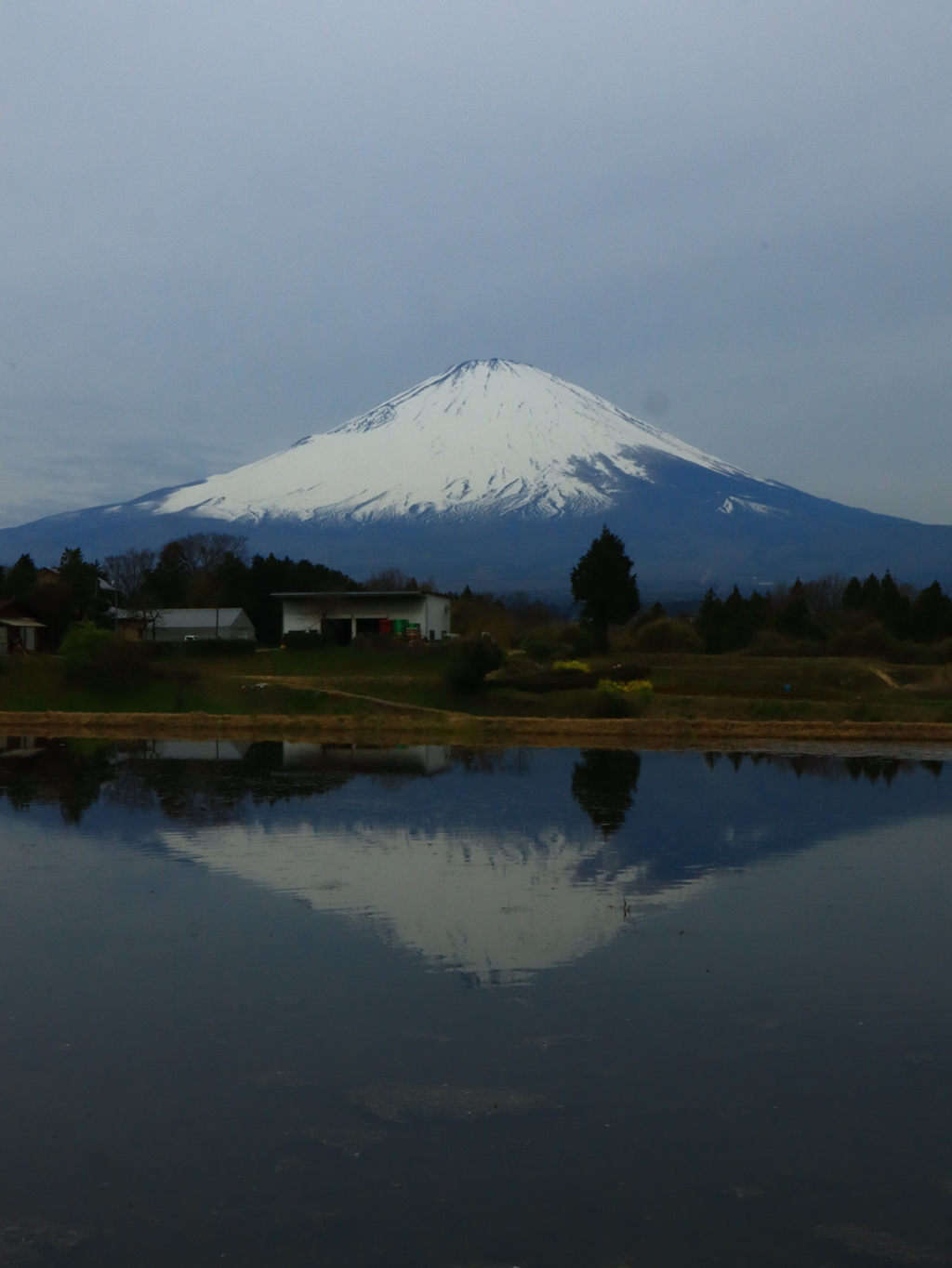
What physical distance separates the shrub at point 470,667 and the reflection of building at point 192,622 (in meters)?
19.1

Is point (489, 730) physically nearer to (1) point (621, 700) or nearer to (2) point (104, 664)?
(1) point (621, 700)

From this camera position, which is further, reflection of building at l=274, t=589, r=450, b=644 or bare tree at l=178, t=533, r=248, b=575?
bare tree at l=178, t=533, r=248, b=575

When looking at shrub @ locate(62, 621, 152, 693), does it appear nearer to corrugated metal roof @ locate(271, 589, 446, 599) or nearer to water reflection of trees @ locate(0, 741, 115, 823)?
water reflection of trees @ locate(0, 741, 115, 823)

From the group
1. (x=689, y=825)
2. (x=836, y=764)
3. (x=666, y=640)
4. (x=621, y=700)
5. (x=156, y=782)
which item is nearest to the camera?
(x=689, y=825)

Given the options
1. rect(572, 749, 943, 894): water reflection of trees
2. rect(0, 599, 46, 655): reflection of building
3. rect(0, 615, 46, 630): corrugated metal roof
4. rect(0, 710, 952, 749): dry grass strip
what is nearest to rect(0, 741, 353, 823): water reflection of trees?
rect(572, 749, 943, 894): water reflection of trees

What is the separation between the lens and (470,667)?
118 feet

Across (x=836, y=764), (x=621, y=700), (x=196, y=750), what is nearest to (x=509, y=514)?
(x=621, y=700)

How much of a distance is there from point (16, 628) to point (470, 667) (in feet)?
74.2

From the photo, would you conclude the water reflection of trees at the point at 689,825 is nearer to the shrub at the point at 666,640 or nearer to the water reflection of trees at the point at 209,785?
the water reflection of trees at the point at 209,785

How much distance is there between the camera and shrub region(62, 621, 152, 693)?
124ft

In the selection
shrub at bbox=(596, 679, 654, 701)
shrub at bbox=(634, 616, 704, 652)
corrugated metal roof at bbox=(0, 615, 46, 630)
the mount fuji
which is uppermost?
the mount fuji

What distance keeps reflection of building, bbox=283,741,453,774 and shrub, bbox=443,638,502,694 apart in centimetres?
723

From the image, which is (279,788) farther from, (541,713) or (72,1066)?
(541,713)

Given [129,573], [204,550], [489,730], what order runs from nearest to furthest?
1. [489,730]
2. [129,573]
3. [204,550]
